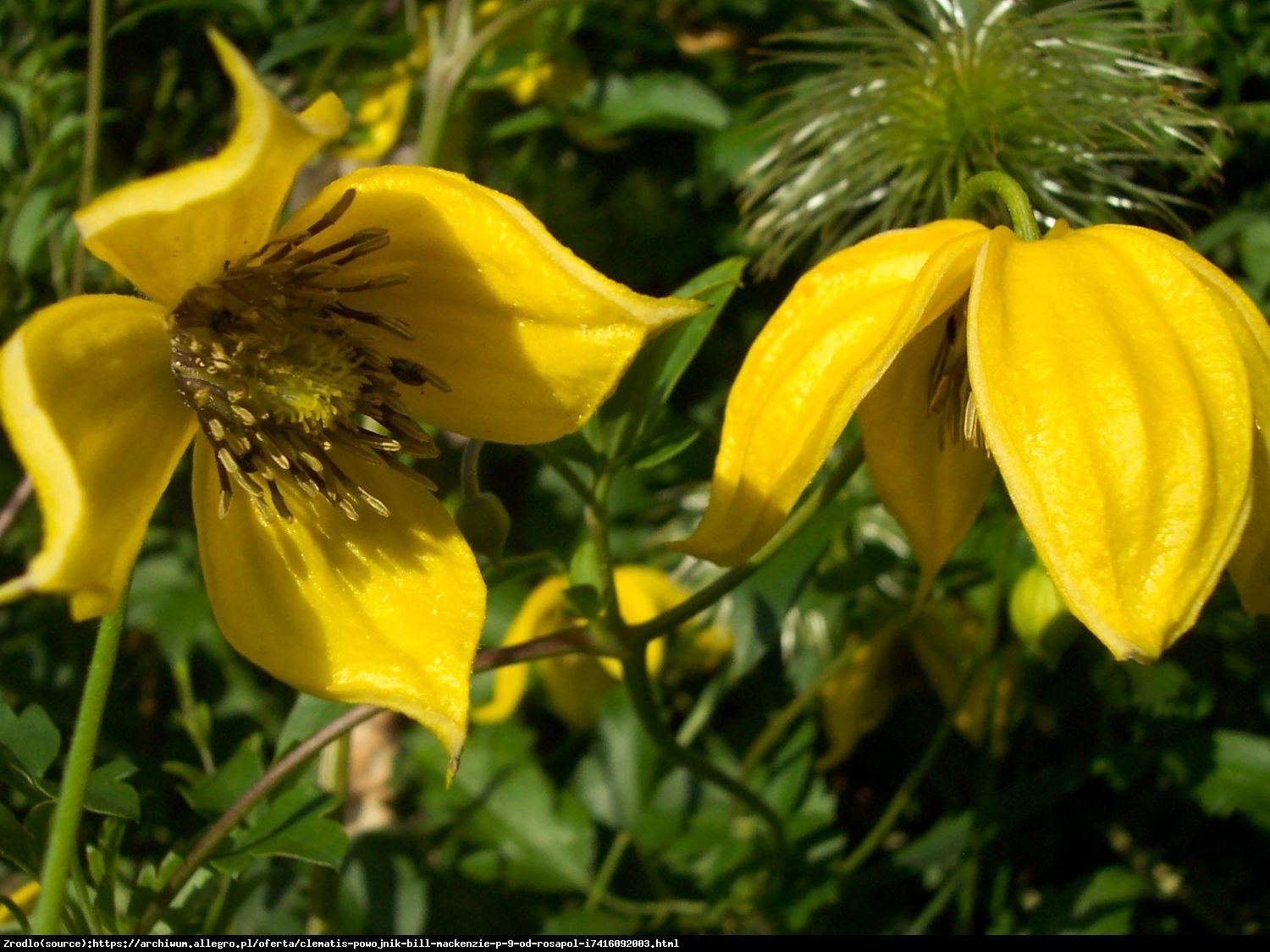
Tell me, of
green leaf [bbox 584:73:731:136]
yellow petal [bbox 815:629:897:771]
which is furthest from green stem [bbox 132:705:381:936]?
green leaf [bbox 584:73:731:136]

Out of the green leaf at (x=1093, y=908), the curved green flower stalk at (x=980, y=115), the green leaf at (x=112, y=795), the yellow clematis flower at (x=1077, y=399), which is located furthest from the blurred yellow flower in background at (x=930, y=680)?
the green leaf at (x=112, y=795)

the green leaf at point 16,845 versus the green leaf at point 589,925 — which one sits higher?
the green leaf at point 16,845

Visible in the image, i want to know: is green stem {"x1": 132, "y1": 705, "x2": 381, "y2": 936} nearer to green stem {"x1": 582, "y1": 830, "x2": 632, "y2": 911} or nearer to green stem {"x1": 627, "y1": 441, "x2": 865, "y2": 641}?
green stem {"x1": 627, "y1": 441, "x2": 865, "y2": 641}

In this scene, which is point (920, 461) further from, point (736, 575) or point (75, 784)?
point (75, 784)

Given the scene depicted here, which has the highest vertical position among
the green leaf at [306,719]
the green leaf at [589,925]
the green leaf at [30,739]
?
the green leaf at [30,739]

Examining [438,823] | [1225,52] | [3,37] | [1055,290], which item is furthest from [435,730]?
[3,37]

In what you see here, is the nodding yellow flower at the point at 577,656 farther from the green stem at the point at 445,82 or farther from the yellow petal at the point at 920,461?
the green stem at the point at 445,82

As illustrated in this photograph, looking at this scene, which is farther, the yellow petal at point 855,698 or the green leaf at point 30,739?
the yellow petal at point 855,698
